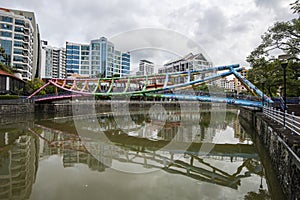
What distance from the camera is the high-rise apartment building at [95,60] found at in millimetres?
38406

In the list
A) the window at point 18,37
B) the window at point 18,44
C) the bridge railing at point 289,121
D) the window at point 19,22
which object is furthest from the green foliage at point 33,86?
the bridge railing at point 289,121

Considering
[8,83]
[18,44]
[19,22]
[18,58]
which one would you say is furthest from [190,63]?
[19,22]

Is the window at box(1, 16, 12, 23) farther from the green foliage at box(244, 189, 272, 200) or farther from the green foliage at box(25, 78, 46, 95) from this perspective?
the green foliage at box(244, 189, 272, 200)

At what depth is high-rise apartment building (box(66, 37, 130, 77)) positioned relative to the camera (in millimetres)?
38406

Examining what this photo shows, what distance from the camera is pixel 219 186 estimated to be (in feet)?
15.2

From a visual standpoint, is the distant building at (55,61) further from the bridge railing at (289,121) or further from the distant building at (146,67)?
the bridge railing at (289,121)

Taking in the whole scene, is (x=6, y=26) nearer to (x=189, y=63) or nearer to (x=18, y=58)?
(x=18, y=58)

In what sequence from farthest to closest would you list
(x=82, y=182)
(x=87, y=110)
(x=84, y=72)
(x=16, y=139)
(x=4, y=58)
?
(x=84, y=72)
(x=4, y=58)
(x=87, y=110)
(x=16, y=139)
(x=82, y=182)

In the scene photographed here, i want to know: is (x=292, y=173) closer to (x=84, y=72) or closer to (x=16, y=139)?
(x=16, y=139)

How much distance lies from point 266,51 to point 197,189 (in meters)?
11.4

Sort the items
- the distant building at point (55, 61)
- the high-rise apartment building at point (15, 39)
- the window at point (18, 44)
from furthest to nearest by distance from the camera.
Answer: the distant building at point (55, 61)
the window at point (18, 44)
the high-rise apartment building at point (15, 39)

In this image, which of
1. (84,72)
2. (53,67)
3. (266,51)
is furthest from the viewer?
(53,67)

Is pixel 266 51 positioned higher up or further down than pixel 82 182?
higher up

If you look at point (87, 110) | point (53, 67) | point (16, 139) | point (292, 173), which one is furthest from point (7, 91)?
point (53, 67)
